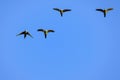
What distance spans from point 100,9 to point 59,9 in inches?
548

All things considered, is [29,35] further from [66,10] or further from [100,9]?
[100,9]

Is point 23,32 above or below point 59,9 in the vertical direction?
below

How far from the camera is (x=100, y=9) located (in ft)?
305

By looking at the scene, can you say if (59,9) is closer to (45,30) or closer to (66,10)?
(66,10)

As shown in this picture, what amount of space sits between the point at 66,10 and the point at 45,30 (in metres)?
10.2

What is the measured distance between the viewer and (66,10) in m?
94.9

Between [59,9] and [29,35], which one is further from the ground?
[59,9]

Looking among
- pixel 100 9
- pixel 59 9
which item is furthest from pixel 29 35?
pixel 100 9

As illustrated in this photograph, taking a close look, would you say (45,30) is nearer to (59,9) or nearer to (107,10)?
(59,9)

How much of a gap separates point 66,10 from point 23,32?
1650 cm

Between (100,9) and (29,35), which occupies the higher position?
(100,9)

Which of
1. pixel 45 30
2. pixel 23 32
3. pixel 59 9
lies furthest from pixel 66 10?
pixel 23 32

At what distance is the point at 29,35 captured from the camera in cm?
9569

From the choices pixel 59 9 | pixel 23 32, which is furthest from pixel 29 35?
pixel 59 9
